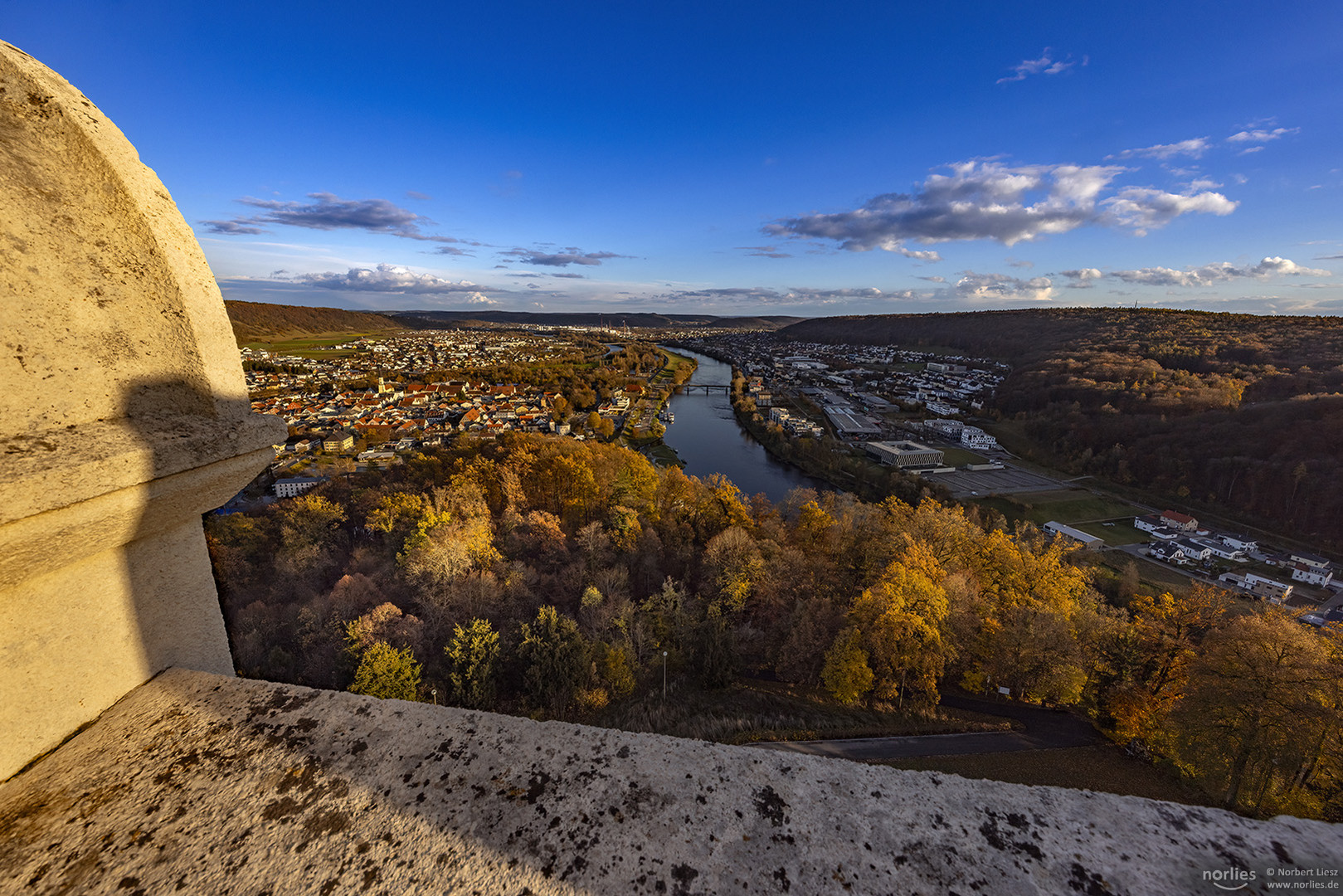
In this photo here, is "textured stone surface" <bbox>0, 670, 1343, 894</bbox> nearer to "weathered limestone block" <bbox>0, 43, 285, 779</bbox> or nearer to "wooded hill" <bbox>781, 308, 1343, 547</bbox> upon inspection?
"weathered limestone block" <bbox>0, 43, 285, 779</bbox>

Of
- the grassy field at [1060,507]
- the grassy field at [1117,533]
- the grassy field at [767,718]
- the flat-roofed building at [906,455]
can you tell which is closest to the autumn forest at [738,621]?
the grassy field at [767,718]

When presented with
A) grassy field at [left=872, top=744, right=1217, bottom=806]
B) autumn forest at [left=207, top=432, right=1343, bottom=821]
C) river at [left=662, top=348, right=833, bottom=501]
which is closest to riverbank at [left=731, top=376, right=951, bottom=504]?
river at [left=662, top=348, right=833, bottom=501]

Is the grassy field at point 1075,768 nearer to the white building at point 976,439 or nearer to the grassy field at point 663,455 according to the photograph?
the grassy field at point 663,455

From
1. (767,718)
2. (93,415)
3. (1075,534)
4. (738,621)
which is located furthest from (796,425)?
(93,415)

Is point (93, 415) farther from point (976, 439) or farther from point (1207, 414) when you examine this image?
point (1207, 414)

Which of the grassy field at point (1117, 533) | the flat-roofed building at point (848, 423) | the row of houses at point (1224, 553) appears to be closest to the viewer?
the row of houses at point (1224, 553)

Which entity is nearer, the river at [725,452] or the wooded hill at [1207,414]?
the wooded hill at [1207,414]
